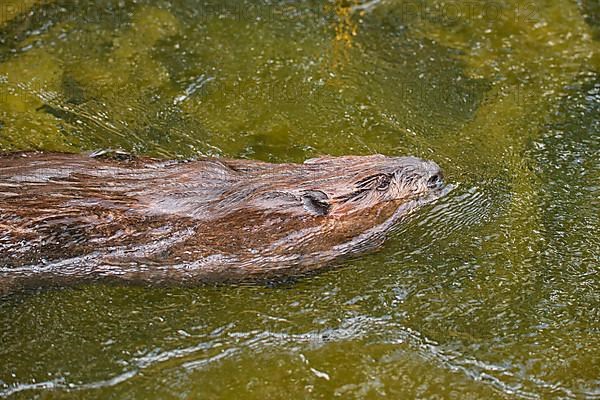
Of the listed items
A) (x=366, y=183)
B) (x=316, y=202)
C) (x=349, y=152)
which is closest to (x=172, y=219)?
(x=316, y=202)

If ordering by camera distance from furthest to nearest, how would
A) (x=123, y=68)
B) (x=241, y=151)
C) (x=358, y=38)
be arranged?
(x=358, y=38) < (x=123, y=68) < (x=241, y=151)

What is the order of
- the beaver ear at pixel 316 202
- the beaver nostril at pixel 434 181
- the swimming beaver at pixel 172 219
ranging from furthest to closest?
the beaver nostril at pixel 434 181, the beaver ear at pixel 316 202, the swimming beaver at pixel 172 219

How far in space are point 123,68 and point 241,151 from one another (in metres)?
1.02

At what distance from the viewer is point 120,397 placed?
287 cm

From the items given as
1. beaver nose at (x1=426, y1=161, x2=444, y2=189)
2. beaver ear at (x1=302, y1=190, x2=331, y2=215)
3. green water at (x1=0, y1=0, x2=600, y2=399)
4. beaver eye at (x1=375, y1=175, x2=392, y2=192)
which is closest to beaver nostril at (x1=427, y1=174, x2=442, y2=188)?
beaver nose at (x1=426, y1=161, x2=444, y2=189)

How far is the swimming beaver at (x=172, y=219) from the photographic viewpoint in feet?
10.3

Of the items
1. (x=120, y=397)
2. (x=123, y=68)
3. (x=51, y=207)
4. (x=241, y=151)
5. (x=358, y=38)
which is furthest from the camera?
(x=358, y=38)

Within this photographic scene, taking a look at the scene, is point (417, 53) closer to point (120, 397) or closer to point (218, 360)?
point (218, 360)

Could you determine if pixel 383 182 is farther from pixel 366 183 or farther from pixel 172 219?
pixel 172 219

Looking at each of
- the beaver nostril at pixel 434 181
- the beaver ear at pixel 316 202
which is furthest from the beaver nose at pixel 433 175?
the beaver ear at pixel 316 202

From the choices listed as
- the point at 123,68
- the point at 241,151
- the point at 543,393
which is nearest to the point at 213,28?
the point at 123,68

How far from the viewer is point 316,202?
336 centimetres

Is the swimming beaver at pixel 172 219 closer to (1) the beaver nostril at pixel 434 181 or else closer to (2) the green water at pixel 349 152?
(2) the green water at pixel 349 152

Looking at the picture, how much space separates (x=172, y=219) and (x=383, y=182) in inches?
36.8
